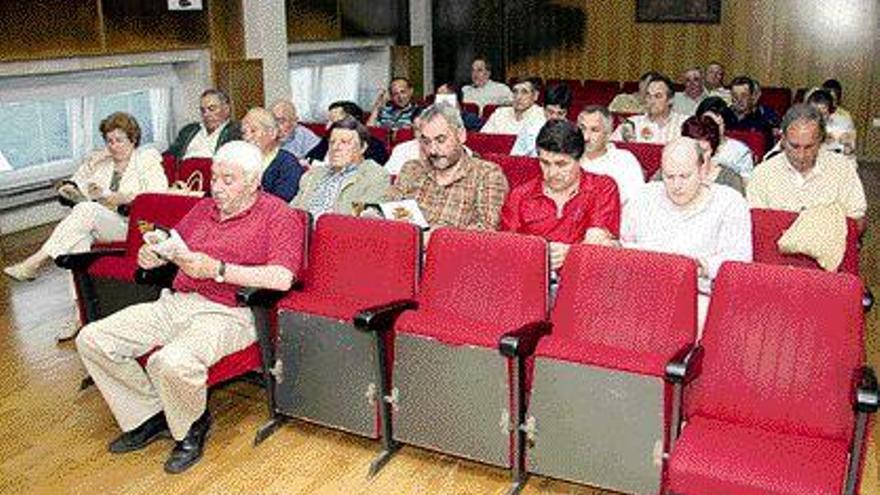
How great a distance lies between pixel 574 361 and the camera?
2932 millimetres

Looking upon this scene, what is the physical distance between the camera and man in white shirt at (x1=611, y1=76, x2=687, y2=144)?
6316 mm

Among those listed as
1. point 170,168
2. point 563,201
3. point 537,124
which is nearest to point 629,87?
point 537,124

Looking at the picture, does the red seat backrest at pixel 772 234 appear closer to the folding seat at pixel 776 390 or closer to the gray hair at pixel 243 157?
the folding seat at pixel 776 390

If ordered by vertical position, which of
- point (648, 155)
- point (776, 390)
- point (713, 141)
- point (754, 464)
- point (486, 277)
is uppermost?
point (713, 141)

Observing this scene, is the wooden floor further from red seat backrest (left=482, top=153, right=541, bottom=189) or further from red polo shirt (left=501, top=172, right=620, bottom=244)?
red seat backrest (left=482, top=153, right=541, bottom=189)

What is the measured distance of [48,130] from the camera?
744 cm

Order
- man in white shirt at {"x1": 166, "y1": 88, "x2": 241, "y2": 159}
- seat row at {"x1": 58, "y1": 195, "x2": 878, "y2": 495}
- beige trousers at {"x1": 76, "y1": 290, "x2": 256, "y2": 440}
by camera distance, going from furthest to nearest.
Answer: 1. man in white shirt at {"x1": 166, "y1": 88, "x2": 241, "y2": 159}
2. beige trousers at {"x1": 76, "y1": 290, "x2": 256, "y2": 440}
3. seat row at {"x1": 58, "y1": 195, "x2": 878, "y2": 495}

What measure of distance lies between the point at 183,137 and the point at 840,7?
6.85m

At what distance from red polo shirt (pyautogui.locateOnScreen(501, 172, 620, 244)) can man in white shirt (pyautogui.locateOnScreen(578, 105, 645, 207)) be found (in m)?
0.76

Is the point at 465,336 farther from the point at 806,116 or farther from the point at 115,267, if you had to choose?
the point at 806,116

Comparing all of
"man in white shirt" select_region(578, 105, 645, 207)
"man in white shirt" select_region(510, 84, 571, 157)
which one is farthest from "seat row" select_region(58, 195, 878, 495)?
"man in white shirt" select_region(510, 84, 571, 157)

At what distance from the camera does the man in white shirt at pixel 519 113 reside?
6.84 m

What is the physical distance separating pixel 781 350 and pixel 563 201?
4.09 ft

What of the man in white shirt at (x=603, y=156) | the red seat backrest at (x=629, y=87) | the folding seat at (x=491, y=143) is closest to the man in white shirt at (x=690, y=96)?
the red seat backrest at (x=629, y=87)
